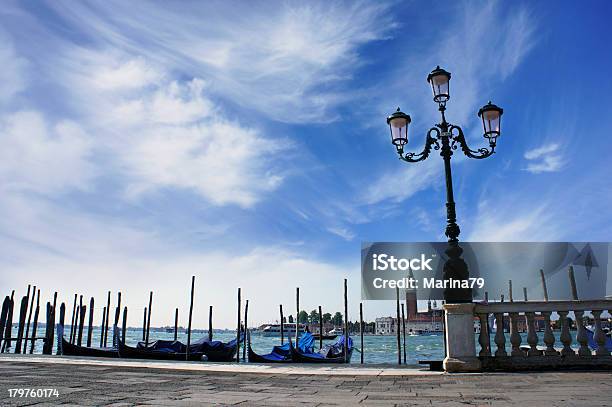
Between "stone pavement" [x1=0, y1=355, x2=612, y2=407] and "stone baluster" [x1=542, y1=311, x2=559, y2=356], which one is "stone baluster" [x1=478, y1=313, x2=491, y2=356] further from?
"stone baluster" [x1=542, y1=311, x2=559, y2=356]

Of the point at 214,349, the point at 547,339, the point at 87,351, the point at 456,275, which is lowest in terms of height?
the point at 214,349

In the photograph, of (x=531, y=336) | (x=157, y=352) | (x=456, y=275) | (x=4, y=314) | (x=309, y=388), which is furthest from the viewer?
(x=4, y=314)

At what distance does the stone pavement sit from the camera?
462 centimetres

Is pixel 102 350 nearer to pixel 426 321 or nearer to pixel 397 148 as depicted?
pixel 397 148

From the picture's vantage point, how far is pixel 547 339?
24.7ft

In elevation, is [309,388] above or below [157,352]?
above

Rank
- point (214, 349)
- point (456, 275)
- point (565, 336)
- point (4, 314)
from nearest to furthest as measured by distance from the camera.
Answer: point (565, 336) → point (456, 275) → point (214, 349) → point (4, 314)

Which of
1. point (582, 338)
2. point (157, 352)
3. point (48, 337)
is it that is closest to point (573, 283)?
point (157, 352)

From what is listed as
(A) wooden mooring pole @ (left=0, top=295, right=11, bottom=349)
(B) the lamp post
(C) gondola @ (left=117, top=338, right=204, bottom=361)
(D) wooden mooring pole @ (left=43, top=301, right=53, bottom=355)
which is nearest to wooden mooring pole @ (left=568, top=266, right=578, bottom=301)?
(C) gondola @ (left=117, top=338, right=204, bottom=361)

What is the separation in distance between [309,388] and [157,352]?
1773 cm

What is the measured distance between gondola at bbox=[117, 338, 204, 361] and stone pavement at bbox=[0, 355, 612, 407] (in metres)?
13.9

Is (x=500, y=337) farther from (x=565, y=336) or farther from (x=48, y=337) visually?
(x=48, y=337)

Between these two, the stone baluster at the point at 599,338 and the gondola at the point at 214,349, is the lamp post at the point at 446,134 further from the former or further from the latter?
the gondola at the point at 214,349

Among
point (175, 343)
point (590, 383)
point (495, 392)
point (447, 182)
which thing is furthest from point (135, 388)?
point (175, 343)
